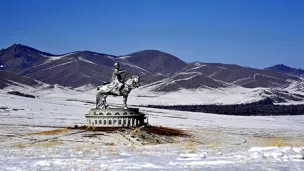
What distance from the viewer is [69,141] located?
126 ft

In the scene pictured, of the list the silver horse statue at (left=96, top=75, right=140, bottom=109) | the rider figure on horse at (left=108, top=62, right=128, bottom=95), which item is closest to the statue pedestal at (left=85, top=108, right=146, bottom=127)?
the silver horse statue at (left=96, top=75, right=140, bottom=109)

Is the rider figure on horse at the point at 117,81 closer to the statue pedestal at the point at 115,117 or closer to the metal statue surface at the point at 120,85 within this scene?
the metal statue surface at the point at 120,85

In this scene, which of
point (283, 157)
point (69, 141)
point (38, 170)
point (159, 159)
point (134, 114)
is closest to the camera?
point (38, 170)

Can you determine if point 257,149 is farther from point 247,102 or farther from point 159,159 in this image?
point 247,102

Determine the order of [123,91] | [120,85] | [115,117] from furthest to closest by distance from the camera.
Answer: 1. [123,91]
2. [120,85]
3. [115,117]

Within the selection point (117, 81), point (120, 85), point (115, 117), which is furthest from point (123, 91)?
point (115, 117)

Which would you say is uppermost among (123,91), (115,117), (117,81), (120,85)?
(117,81)

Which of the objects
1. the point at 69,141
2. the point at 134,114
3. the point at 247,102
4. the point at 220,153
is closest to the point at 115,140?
the point at 69,141

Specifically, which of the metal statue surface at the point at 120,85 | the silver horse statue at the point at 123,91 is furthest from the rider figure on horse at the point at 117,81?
the silver horse statue at the point at 123,91

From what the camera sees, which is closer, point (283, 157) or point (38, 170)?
point (38, 170)

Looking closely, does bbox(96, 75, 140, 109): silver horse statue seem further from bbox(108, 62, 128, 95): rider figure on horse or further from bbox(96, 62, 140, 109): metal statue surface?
bbox(108, 62, 128, 95): rider figure on horse

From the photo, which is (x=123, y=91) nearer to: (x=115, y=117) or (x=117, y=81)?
(x=117, y=81)

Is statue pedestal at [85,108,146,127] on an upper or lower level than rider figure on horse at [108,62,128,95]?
lower

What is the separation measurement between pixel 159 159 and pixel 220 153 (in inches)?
119
